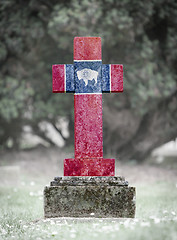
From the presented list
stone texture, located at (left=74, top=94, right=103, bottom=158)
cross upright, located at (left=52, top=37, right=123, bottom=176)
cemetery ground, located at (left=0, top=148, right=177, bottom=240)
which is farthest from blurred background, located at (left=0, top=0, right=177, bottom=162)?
stone texture, located at (left=74, top=94, right=103, bottom=158)

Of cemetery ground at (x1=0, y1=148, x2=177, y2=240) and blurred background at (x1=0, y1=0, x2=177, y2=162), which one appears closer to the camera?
cemetery ground at (x1=0, y1=148, x2=177, y2=240)

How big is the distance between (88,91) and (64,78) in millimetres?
390

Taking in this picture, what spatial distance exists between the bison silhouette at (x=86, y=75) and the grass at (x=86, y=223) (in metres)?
1.92

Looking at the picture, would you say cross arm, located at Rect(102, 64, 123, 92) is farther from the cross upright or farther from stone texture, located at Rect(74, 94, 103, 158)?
stone texture, located at Rect(74, 94, 103, 158)

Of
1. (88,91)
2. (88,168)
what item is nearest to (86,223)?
(88,168)

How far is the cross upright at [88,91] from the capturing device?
4977mm

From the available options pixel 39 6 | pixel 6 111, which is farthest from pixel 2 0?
pixel 6 111

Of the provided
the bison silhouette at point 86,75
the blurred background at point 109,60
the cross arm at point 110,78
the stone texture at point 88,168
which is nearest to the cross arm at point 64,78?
the bison silhouette at point 86,75

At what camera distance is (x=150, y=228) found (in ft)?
11.9

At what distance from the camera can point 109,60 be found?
35.1ft

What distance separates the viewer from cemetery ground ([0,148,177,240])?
149 inches

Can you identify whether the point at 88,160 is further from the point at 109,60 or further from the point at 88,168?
the point at 109,60

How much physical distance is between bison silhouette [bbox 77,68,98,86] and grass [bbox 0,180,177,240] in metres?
1.92

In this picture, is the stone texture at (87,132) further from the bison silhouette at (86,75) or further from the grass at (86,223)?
the grass at (86,223)
